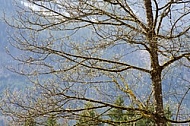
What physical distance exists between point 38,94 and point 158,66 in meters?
1.56

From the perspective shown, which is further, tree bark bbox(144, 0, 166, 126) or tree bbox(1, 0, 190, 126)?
tree bbox(1, 0, 190, 126)

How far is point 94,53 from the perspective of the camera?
496 centimetres

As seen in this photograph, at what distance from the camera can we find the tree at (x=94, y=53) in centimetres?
472

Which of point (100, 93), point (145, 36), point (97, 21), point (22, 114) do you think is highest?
point (97, 21)

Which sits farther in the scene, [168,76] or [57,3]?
[168,76]

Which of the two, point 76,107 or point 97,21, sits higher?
point 97,21

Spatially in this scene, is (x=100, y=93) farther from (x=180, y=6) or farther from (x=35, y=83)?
(x=180, y=6)

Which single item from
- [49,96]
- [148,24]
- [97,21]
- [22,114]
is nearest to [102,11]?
[97,21]

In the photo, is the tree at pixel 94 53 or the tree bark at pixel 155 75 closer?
the tree bark at pixel 155 75

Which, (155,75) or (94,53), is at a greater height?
(94,53)

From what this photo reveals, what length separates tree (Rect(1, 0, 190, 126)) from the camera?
4.72 meters

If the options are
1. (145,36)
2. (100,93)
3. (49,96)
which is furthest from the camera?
(100,93)

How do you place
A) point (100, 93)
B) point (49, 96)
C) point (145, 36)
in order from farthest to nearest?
1. point (100, 93)
2. point (49, 96)
3. point (145, 36)

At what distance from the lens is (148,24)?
4844 mm
